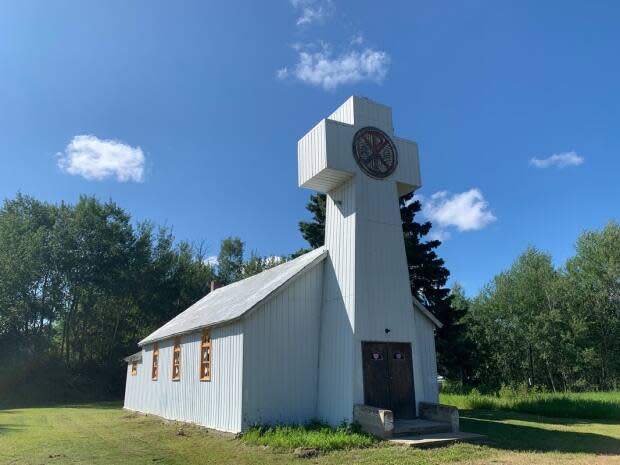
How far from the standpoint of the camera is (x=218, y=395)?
14.8 metres

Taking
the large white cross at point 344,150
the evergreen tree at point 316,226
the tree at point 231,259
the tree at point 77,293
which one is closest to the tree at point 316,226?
the evergreen tree at point 316,226

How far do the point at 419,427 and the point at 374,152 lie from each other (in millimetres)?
8329

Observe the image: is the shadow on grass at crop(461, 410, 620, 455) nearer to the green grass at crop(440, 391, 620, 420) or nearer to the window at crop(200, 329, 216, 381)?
the green grass at crop(440, 391, 620, 420)

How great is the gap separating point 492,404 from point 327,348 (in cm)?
945

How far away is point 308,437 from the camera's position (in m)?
11.7

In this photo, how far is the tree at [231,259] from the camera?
5269cm

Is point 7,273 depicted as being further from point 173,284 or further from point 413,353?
point 413,353

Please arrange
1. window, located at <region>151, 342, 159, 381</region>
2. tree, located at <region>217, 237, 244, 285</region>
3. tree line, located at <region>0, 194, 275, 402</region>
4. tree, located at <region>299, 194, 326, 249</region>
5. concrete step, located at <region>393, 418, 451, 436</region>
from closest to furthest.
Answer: concrete step, located at <region>393, 418, 451, 436</region> < window, located at <region>151, 342, 159, 381</region> < tree, located at <region>299, 194, 326, 249</region> < tree line, located at <region>0, 194, 275, 402</region> < tree, located at <region>217, 237, 244, 285</region>

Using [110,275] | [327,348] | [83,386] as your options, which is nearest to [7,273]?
[110,275]

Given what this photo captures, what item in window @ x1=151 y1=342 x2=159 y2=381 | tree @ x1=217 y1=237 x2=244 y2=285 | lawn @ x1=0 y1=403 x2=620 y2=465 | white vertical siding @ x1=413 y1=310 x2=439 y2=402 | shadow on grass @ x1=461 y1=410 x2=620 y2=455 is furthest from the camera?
tree @ x1=217 y1=237 x2=244 y2=285

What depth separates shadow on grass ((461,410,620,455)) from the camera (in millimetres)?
10636

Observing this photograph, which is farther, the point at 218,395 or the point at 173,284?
the point at 173,284

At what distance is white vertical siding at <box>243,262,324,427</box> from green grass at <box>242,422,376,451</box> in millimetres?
726

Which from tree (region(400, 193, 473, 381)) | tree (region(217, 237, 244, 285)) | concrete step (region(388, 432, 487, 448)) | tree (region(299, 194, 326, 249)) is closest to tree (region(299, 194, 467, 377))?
tree (region(400, 193, 473, 381))
